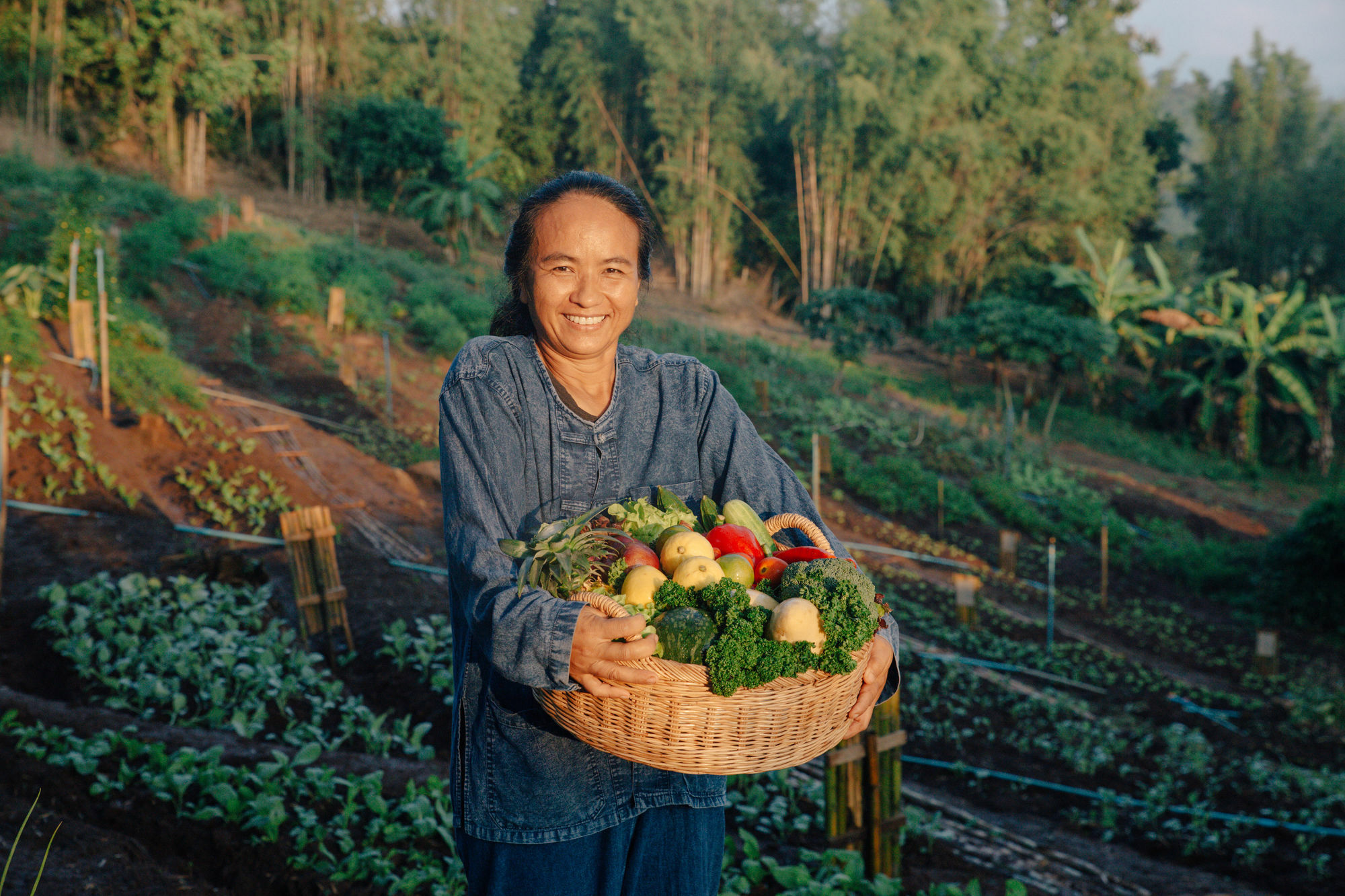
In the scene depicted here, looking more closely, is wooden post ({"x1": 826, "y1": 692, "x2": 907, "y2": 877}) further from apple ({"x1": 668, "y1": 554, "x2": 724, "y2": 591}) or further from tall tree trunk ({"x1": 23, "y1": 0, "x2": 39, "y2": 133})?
tall tree trunk ({"x1": 23, "y1": 0, "x2": 39, "y2": 133})

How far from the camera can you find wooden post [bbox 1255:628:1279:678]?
7.73m

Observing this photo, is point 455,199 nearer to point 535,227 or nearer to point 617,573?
point 535,227

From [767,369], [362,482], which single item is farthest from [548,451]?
[767,369]

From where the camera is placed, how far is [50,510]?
606 cm

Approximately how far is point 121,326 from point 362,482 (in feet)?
9.09

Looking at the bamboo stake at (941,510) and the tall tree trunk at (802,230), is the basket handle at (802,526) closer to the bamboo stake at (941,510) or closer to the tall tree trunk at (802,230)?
the bamboo stake at (941,510)

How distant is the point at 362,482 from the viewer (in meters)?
7.83

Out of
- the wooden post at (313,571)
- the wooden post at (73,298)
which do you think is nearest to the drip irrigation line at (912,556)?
the wooden post at (313,571)

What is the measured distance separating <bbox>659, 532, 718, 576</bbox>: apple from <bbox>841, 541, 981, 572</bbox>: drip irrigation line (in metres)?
7.47

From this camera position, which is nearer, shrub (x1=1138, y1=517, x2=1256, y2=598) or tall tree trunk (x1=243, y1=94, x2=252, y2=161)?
shrub (x1=1138, y1=517, x2=1256, y2=598)

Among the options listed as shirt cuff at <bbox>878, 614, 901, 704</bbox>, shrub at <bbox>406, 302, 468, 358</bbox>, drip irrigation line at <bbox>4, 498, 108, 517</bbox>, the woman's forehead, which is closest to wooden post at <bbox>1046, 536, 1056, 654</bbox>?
shirt cuff at <bbox>878, 614, 901, 704</bbox>

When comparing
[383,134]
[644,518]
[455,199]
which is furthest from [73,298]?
[383,134]

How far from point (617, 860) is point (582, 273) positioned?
3.34 ft

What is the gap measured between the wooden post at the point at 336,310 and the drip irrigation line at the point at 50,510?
5.19 meters
